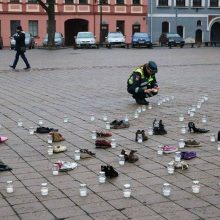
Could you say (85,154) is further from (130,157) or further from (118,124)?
(118,124)

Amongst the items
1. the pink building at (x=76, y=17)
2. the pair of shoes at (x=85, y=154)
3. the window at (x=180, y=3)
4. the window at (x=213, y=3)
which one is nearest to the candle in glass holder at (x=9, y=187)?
the pair of shoes at (x=85, y=154)

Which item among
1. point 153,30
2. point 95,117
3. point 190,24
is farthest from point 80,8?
point 95,117

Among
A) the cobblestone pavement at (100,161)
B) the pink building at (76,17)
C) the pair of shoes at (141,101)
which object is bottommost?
the cobblestone pavement at (100,161)

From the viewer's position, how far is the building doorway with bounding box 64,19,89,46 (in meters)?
59.4

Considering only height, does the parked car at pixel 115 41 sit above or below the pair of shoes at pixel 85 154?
above

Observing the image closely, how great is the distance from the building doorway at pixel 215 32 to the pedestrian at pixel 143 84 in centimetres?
5305

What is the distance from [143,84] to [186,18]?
171ft

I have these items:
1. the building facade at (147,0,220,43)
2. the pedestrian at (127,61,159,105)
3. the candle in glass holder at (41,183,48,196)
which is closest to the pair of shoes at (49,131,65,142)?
the candle in glass holder at (41,183,48,196)

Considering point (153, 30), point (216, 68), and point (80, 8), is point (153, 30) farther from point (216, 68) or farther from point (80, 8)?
point (216, 68)

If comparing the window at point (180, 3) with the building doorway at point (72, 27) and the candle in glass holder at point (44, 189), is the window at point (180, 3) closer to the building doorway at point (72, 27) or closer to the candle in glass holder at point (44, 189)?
the building doorway at point (72, 27)

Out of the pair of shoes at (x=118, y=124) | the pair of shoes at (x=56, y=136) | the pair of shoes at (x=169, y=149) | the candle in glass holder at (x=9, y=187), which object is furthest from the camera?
the pair of shoes at (x=118, y=124)

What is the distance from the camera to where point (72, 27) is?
6031 cm

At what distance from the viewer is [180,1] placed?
62500mm

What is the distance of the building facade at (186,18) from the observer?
61.6 meters
